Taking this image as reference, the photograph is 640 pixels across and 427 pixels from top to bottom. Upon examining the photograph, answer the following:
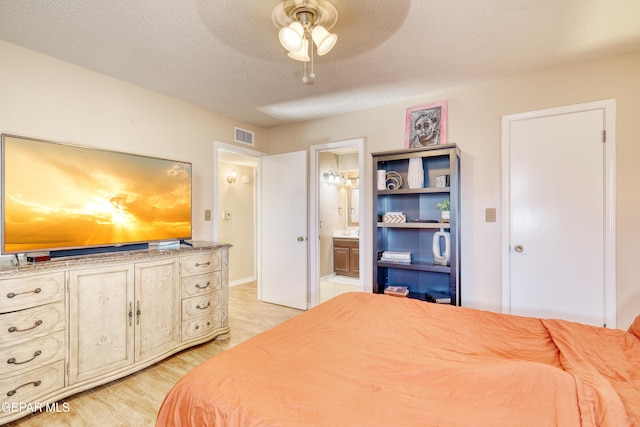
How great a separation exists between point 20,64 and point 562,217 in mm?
4371

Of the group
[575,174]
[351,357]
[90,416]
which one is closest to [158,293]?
[90,416]

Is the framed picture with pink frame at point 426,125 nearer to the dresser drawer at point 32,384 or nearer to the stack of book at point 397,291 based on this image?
the stack of book at point 397,291

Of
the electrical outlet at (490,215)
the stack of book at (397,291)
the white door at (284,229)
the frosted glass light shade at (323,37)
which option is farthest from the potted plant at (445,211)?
the frosted glass light shade at (323,37)

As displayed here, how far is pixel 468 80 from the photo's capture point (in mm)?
2697

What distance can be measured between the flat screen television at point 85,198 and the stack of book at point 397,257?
2.00m

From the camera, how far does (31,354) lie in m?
1.78

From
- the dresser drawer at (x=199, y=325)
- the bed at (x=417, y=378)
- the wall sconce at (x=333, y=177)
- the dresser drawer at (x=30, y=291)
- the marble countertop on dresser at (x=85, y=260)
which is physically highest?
the wall sconce at (x=333, y=177)

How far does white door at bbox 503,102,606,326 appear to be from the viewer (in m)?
2.36

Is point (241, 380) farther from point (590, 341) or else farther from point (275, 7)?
point (275, 7)

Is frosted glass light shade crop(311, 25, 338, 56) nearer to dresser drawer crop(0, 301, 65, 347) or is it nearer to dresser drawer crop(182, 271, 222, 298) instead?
dresser drawer crop(182, 271, 222, 298)

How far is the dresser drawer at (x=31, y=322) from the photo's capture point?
170 cm

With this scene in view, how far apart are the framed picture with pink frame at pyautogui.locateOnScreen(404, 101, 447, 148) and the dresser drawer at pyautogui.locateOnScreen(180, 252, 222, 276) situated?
231cm

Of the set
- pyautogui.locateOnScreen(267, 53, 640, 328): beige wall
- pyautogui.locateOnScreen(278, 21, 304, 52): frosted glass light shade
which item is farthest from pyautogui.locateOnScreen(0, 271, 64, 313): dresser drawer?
pyautogui.locateOnScreen(267, 53, 640, 328): beige wall

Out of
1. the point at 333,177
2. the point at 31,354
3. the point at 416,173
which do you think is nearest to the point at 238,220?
the point at 333,177
